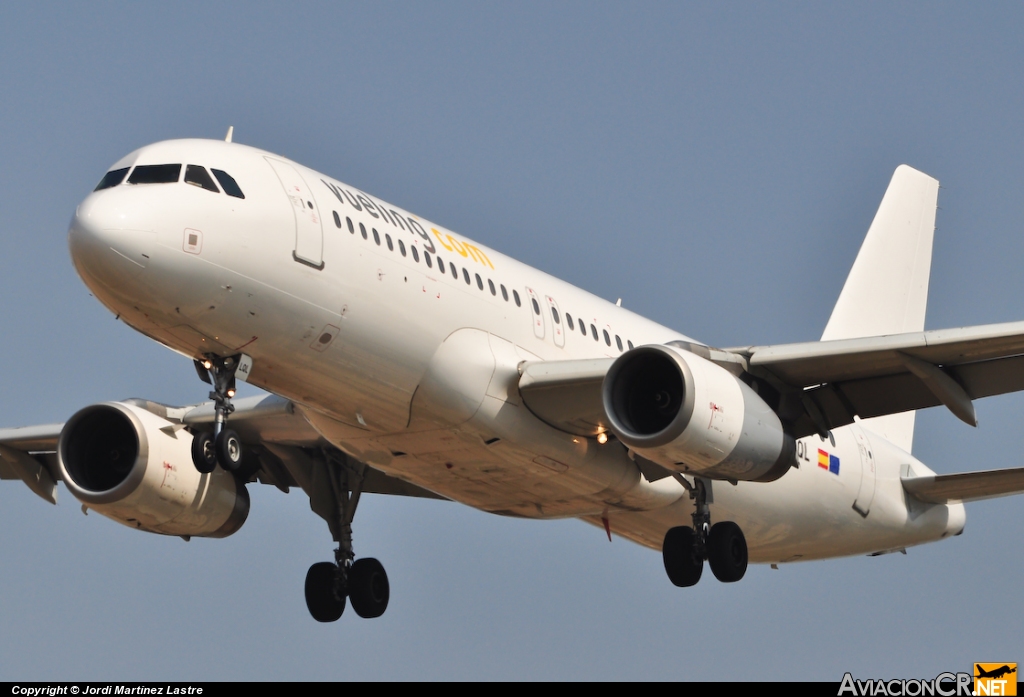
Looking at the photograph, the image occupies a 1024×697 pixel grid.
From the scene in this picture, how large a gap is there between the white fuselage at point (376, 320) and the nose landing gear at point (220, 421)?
0.30 m

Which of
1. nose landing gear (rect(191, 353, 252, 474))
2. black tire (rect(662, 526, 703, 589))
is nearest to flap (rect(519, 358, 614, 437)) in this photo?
black tire (rect(662, 526, 703, 589))

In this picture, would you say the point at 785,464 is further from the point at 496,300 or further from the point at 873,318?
the point at 873,318

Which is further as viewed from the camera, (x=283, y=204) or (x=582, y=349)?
(x=582, y=349)

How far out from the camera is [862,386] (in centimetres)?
2528

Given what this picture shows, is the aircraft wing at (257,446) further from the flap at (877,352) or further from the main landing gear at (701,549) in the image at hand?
the flap at (877,352)

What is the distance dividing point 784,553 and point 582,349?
7.20 m

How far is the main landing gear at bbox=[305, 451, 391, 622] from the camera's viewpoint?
94.6 ft

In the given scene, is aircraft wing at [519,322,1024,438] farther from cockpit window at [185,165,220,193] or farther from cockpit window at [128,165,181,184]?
cockpit window at [128,165,181,184]

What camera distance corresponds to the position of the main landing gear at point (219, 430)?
21438 millimetres

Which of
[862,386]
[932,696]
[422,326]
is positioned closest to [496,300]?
[422,326]

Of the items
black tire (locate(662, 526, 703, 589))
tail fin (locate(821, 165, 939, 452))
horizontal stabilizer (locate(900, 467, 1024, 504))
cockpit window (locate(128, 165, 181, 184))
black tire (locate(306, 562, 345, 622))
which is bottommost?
black tire (locate(306, 562, 345, 622))

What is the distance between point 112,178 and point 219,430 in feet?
12.5

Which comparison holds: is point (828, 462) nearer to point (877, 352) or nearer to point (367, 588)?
point (877, 352)

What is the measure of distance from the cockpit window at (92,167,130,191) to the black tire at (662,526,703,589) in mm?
11296
